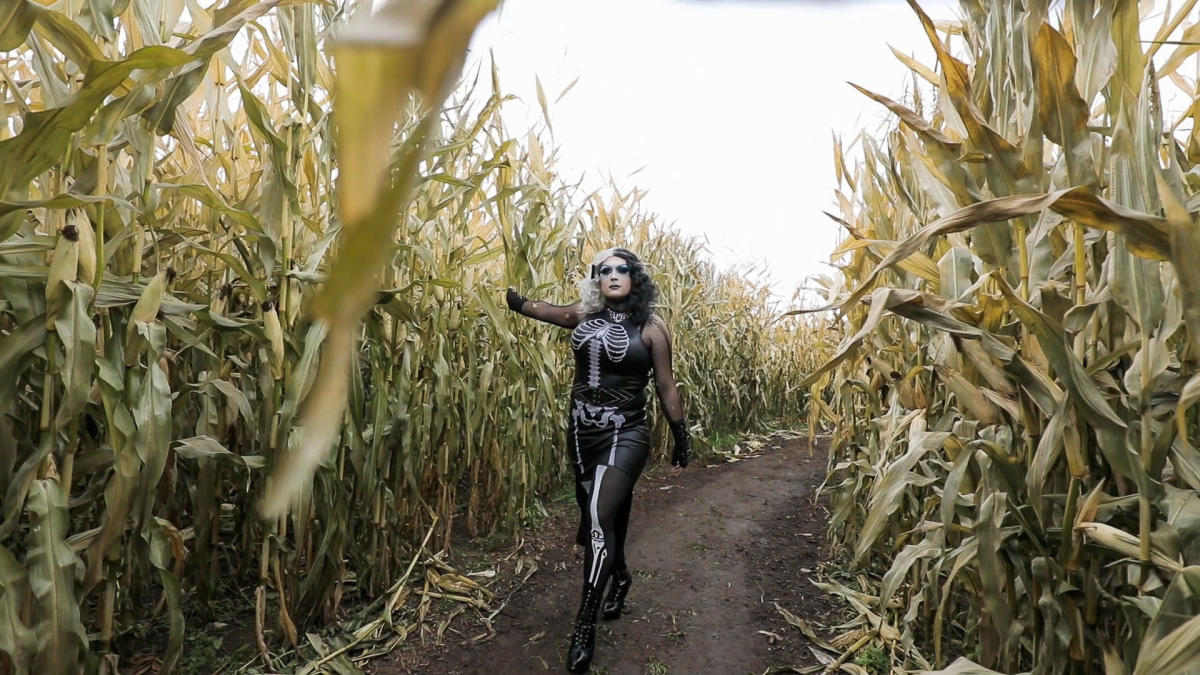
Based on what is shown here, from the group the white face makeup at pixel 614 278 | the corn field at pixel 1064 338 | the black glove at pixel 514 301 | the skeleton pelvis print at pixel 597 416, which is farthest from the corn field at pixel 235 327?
the corn field at pixel 1064 338

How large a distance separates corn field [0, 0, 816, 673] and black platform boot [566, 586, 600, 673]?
1.98 feet

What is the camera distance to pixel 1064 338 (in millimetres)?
992

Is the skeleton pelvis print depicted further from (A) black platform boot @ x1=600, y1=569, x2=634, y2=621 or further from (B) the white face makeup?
(A) black platform boot @ x1=600, y1=569, x2=634, y2=621

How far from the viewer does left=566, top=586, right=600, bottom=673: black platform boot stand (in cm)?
215

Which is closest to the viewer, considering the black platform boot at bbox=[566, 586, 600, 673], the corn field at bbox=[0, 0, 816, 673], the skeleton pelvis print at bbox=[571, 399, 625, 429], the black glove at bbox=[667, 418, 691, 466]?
the corn field at bbox=[0, 0, 816, 673]

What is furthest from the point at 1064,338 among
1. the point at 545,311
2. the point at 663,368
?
the point at 545,311

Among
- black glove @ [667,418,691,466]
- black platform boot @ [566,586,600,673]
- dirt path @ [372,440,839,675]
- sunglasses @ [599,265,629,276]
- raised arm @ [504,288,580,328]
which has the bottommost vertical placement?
dirt path @ [372,440,839,675]

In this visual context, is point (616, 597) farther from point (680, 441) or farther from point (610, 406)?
point (610, 406)

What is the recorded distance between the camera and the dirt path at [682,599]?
2229 millimetres

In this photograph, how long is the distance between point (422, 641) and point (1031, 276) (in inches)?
83.5

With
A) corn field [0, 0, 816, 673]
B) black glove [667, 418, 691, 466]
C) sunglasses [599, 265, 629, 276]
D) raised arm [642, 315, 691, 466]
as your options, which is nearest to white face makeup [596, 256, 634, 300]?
sunglasses [599, 265, 629, 276]

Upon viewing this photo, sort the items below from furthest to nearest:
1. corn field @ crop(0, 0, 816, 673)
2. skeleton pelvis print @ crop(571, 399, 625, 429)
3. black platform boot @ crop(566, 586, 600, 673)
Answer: skeleton pelvis print @ crop(571, 399, 625, 429), black platform boot @ crop(566, 586, 600, 673), corn field @ crop(0, 0, 816, 673)

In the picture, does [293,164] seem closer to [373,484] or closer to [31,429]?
[31,429]

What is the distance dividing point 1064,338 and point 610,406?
1645 millimetres
